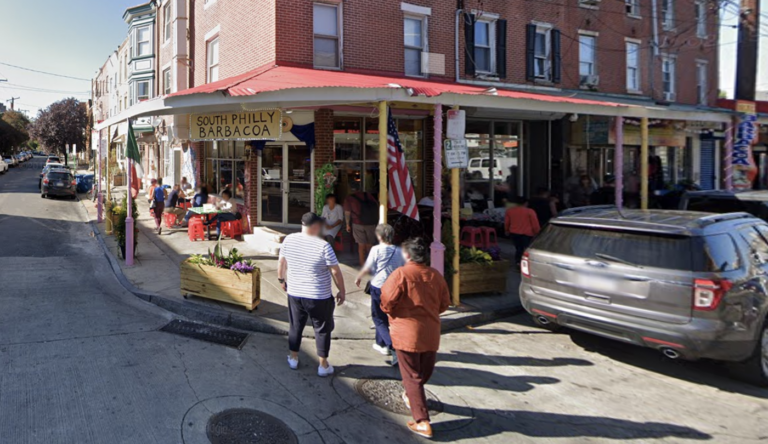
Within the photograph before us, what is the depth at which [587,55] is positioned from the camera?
1766cm

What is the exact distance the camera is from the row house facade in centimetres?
1189

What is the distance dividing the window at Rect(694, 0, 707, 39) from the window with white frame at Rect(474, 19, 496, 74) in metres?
11.2

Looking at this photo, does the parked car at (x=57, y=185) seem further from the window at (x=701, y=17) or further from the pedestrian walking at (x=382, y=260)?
the window at (x=701, y=17)

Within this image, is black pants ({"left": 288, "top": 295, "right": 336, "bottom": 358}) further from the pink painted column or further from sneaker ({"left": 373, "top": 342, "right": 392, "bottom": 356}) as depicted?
the pink painted column

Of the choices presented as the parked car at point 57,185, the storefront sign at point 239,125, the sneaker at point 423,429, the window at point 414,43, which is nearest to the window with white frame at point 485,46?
the window at point 414,43

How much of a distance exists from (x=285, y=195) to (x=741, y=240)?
999 cm

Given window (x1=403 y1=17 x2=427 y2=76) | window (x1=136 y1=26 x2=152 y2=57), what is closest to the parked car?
window (x1=136 y1=26 x2=152 y2=57)

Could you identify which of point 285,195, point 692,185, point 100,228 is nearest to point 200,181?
point 100,228

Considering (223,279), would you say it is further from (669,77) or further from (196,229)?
(669,77)

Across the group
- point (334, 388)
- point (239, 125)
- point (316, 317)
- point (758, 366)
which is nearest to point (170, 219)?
point (239, 125)

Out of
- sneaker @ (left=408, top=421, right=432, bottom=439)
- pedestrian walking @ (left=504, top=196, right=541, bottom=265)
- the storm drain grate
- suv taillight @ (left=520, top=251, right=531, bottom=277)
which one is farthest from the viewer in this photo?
pedestrian walking @ (left=504, top=196, right=541, bottom=265)

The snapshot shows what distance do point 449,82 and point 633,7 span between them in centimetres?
951

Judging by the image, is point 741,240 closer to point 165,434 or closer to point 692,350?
point 692,350

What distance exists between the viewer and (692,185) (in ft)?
58.8
